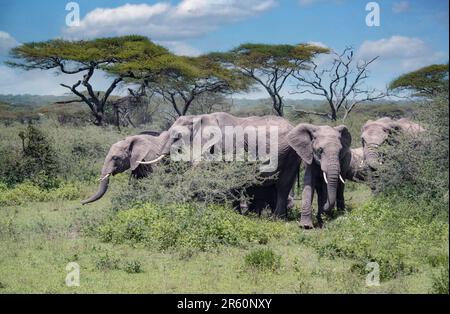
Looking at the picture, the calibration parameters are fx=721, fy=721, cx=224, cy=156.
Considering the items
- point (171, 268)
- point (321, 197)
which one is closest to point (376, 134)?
point (321, 197)

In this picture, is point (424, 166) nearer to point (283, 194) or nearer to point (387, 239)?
point (387, 239)

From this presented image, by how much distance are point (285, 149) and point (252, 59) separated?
15.8 metres

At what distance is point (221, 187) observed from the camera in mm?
11328

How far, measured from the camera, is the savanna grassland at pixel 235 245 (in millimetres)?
7652

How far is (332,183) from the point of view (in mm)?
11422

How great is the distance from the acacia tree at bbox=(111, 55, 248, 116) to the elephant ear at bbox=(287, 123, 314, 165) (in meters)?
14.1

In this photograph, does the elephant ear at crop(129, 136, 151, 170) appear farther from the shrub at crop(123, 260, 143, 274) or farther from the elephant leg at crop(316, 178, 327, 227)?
the shrub at crop(123, 260, 143, 274)

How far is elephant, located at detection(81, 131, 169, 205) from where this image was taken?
44.7 feet

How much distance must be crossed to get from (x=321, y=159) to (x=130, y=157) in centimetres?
396

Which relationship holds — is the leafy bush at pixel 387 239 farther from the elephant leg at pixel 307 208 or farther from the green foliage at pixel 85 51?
the green foliage at pixel 85 51

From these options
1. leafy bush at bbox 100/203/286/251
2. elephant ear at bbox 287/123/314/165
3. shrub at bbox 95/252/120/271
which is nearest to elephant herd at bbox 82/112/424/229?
elephant ear at bbox 287/123/314/165

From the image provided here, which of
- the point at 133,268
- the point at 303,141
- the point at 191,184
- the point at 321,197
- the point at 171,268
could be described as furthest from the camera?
the point at 321,197

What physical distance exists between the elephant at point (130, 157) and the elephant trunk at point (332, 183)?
3.54m

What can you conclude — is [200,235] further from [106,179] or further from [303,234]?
[106,179]
